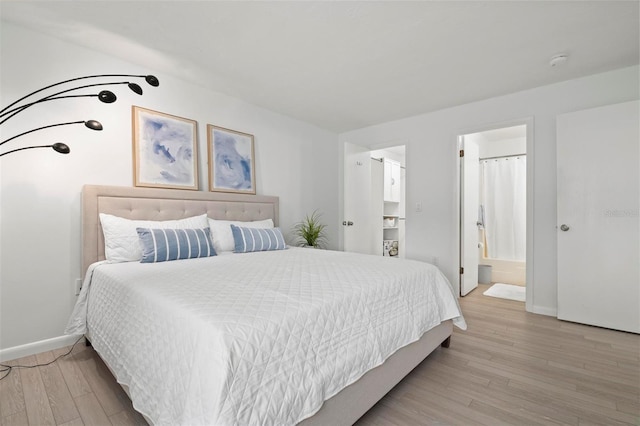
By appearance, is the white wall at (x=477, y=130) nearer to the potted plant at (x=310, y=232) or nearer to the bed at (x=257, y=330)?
the potted plant at (x=310, y=232)

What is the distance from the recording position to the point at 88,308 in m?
2.03

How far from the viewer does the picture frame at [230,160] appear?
3.15 metres

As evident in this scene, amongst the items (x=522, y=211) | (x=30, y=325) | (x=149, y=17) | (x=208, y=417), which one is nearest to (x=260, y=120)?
(x=149, y=17)

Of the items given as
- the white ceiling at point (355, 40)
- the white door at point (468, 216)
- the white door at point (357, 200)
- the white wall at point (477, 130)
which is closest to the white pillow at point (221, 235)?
the white ceiling at point (355, 40)

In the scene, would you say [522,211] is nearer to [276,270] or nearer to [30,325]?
[276,270]

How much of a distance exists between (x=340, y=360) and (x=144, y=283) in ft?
3.57

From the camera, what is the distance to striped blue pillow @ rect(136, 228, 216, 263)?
2.19 metres

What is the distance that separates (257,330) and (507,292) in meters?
4.11

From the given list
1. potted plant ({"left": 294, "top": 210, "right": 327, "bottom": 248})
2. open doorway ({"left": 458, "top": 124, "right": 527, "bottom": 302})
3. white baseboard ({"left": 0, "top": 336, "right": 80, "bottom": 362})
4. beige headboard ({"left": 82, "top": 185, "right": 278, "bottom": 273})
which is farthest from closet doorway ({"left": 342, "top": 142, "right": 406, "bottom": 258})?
white baseboard ({"left": 0, "top": 336, "right": 80, "bottom": 362})

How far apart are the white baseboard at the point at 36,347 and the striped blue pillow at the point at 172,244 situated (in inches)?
34.9

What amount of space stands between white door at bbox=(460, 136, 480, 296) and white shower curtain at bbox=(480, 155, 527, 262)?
1118 mm

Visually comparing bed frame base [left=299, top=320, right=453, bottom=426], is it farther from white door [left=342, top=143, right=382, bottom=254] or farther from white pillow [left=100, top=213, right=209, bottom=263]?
white door [left=342, top=143, right=382, bottom=254]

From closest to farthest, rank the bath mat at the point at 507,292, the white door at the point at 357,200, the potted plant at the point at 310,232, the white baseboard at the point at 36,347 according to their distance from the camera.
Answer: the white baseboard at the point at 36,347, the bath mat at the point at 507,292, the potted plant at the point at 310,232, the white door at the point at 357,200

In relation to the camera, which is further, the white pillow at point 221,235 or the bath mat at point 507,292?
the bath mat at point 507,292
